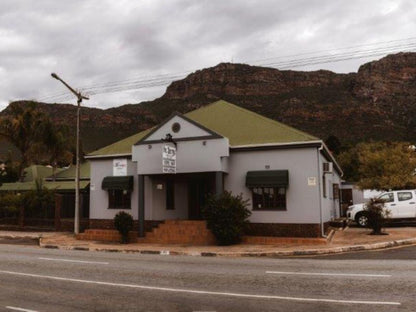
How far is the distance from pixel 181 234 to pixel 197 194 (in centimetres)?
340

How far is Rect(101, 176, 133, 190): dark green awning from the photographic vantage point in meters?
21.5

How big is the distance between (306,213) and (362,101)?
255 ft

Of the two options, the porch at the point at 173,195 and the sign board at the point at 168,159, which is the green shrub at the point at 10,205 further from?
the sign board at the point at 168,159

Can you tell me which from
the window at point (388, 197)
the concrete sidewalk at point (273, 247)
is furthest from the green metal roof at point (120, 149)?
the window at point (388, 197)

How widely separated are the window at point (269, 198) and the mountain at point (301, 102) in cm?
4436

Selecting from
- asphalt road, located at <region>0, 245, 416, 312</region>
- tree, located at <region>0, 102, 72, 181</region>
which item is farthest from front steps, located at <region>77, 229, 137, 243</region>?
tree, located at <region>0, 102, 72, 181</region>

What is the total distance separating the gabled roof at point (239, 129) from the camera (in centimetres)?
1917

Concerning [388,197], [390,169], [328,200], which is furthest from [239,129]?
[390,169]

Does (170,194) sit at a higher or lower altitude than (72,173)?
lower

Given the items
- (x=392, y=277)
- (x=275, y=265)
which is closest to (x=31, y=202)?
(x=275, y=265)

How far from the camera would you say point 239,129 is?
21.1 m

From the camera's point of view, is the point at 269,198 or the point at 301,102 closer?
the point at 269,198

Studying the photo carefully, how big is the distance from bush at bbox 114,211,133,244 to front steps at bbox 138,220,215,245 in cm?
71

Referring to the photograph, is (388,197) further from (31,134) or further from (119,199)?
(31,134)
